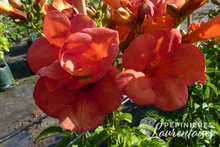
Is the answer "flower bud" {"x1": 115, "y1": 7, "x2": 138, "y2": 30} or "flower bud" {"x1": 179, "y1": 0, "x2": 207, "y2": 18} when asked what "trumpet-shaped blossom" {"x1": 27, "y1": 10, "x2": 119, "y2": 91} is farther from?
"flower bud" {"x1": 179, "y1": 0, "x2": 207, "y2": 18}

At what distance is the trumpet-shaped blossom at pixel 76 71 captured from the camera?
401mm

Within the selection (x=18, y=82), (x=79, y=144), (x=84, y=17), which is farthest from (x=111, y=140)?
(x=18, y=82)

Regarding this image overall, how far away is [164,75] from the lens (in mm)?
488

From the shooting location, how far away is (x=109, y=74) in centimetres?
42

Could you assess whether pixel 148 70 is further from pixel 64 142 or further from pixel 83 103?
pixel 64 142

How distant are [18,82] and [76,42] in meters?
5.74

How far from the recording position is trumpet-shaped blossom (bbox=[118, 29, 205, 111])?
41 cm

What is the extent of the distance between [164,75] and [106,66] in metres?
0.19

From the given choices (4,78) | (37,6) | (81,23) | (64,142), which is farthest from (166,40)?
(4,78)

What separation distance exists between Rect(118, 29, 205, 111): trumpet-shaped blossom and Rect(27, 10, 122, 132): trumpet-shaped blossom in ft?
0.13

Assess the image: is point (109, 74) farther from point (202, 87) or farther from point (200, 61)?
point (202, 87)

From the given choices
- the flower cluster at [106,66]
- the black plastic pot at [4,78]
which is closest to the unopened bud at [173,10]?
the flower cluster at [106,66]

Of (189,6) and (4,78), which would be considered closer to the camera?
(189,6)

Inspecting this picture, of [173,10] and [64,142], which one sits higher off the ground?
Answer: [173,10]
